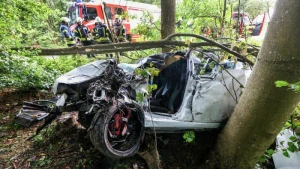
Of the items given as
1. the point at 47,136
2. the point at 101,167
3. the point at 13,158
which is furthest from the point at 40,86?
the point at 101,167

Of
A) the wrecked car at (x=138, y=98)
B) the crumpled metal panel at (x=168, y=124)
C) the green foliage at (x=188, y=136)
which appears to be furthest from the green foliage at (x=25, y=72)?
the green foliage at (x=188, y=136)

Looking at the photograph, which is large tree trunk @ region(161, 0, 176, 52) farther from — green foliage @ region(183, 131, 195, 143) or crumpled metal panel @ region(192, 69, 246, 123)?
green foliage @ region(183, 131, 195, 143)

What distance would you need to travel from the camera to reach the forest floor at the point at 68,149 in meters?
2.50

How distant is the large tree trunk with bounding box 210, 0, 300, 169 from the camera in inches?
71.2

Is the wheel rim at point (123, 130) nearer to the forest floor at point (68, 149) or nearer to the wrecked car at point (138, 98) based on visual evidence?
the wrecked car at point (138, 98)

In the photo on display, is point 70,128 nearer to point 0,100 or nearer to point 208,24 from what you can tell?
point 0,100

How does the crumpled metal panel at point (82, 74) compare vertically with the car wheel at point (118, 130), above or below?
above

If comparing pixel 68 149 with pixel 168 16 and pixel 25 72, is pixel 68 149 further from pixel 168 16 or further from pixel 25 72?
pixel 168 16

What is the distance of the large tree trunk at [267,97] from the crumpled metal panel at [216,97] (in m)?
0.31

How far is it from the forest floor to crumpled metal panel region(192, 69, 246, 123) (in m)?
0.47

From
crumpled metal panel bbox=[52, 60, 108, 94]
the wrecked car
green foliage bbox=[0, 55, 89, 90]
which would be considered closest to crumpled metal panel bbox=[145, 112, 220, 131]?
the wrecked car

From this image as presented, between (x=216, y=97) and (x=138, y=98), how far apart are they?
1293 millimetres

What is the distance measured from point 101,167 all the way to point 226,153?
5.24 ft

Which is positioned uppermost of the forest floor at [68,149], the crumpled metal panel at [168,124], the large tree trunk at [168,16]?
the large tree trunk at [168,16]
